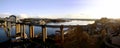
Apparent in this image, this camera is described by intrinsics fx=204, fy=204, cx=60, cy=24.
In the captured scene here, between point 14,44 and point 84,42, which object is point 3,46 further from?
point 84,42

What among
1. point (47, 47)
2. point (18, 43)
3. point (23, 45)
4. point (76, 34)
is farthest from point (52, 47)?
point (18, 43)

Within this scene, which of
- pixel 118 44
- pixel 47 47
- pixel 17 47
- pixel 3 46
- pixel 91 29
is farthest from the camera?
pixel 91 29

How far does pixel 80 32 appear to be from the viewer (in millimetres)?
18766

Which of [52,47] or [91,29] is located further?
[91,29]

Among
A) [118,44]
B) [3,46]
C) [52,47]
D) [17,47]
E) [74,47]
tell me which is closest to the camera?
[118,44]

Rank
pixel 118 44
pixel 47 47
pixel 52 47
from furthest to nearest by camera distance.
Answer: pixel 52 47 → pixel 47 47 → pixel 118 44

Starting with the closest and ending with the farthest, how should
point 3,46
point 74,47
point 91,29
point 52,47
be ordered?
point 74,47 < point 52,47 < point 3,46 < point 91,29

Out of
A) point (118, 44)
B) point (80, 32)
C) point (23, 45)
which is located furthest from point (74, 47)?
point (23, 45)

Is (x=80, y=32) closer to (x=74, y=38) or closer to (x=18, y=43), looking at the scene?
(x=74, y=38)

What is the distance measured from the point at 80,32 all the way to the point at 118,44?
26.8ft

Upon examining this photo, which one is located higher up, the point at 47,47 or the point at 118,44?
the point at 118,44

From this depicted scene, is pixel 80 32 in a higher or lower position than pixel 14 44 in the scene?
higher

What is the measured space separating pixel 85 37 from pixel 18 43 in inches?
397

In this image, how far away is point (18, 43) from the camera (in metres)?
24.6
